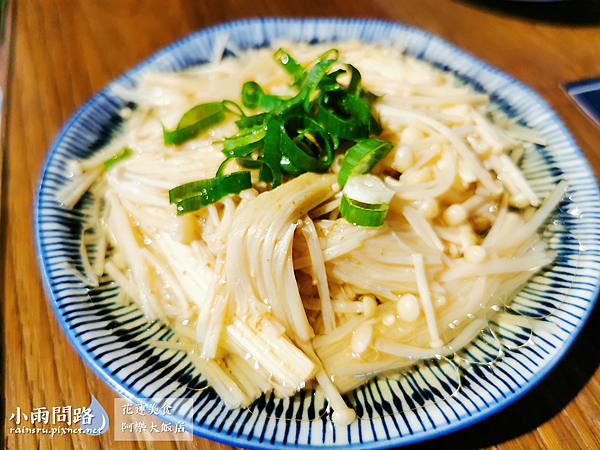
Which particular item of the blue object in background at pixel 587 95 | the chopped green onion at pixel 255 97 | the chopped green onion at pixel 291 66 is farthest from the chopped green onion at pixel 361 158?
the blue object in background at pixel 587 95

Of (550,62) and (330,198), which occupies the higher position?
(550,62)

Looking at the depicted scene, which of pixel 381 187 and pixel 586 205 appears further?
pixel 586 205

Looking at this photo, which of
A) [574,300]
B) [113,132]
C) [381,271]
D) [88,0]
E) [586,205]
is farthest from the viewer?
[88,0]

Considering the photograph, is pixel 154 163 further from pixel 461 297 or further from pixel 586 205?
pixel 586 205

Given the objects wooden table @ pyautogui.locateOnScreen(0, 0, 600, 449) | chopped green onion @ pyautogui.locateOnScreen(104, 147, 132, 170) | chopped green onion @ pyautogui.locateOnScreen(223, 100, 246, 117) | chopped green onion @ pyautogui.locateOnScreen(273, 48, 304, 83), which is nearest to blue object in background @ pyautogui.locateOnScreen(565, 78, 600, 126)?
wooden table @ pyautogui.locateOnScreen(0, 0, 600, 449)

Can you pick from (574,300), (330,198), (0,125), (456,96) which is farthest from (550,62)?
(0,125)

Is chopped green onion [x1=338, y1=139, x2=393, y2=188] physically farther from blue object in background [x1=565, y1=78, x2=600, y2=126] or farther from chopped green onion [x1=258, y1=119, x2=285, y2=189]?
blue object in background [x1=565, y1=78, x2=600, y2=126]

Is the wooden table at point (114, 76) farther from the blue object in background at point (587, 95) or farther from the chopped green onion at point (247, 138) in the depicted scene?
the chopped green onion at point (247, 138)
